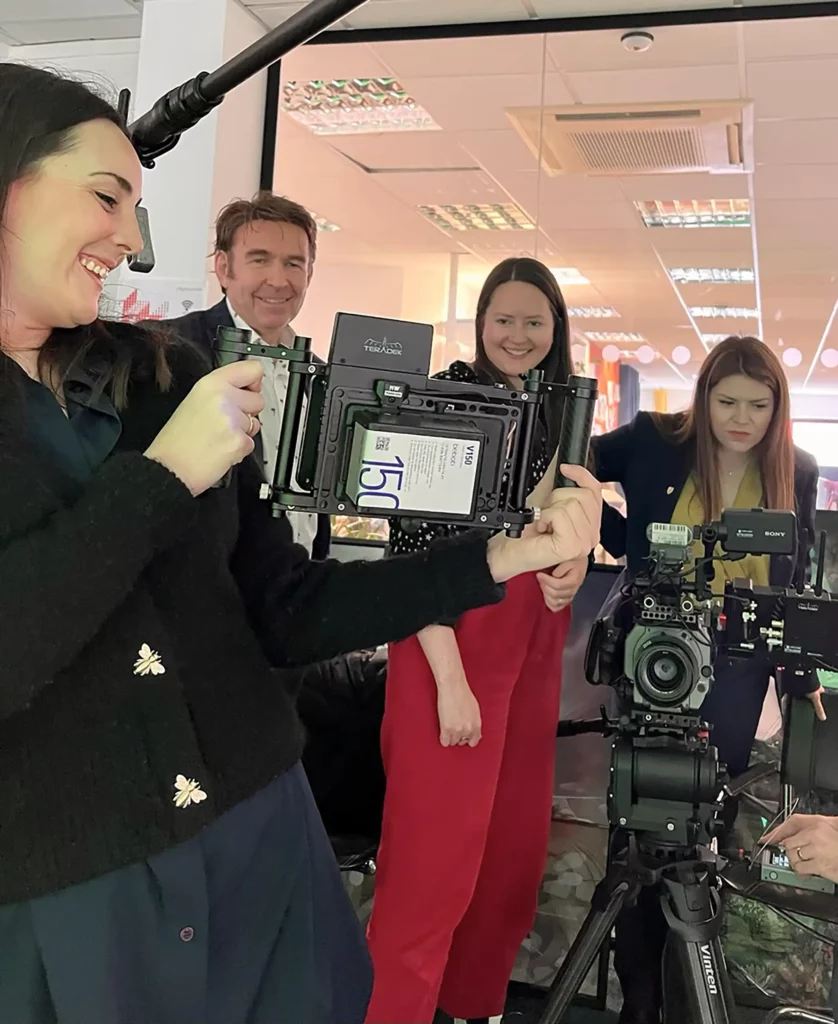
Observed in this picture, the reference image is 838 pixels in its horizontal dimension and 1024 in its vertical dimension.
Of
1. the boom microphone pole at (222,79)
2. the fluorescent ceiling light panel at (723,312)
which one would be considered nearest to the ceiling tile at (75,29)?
the boom microphone pole at (222,79)

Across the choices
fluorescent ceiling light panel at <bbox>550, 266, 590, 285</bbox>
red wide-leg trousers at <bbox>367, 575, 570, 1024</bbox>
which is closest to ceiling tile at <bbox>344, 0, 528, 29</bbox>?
red wide-leg trousers at <bbox>367, 575, 570, 1024</bbox>

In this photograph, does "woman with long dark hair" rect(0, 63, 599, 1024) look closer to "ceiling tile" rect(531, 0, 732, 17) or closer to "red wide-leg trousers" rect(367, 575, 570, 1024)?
"red wide-leg trousers" rect(367, 575, 570, 1024)

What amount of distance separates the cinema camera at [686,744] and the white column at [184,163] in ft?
5.03

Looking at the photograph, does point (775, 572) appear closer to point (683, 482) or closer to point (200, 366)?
point (683, 482)

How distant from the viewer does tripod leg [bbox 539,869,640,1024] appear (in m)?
1.29

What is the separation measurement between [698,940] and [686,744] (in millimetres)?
266

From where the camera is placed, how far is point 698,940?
48.9 inches

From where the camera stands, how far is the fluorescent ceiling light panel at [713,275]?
426cm

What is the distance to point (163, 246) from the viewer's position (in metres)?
2.30

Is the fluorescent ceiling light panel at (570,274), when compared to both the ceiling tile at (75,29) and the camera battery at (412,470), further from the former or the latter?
the camera battery at (412,470)

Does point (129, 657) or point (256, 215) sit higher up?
point (256, 215)

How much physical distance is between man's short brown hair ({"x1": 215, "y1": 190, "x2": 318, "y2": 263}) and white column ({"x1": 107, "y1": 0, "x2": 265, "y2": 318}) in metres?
0.58

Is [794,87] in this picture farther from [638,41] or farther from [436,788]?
[436,788]

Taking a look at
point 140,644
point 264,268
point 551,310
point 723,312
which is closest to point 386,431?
point 140,644
